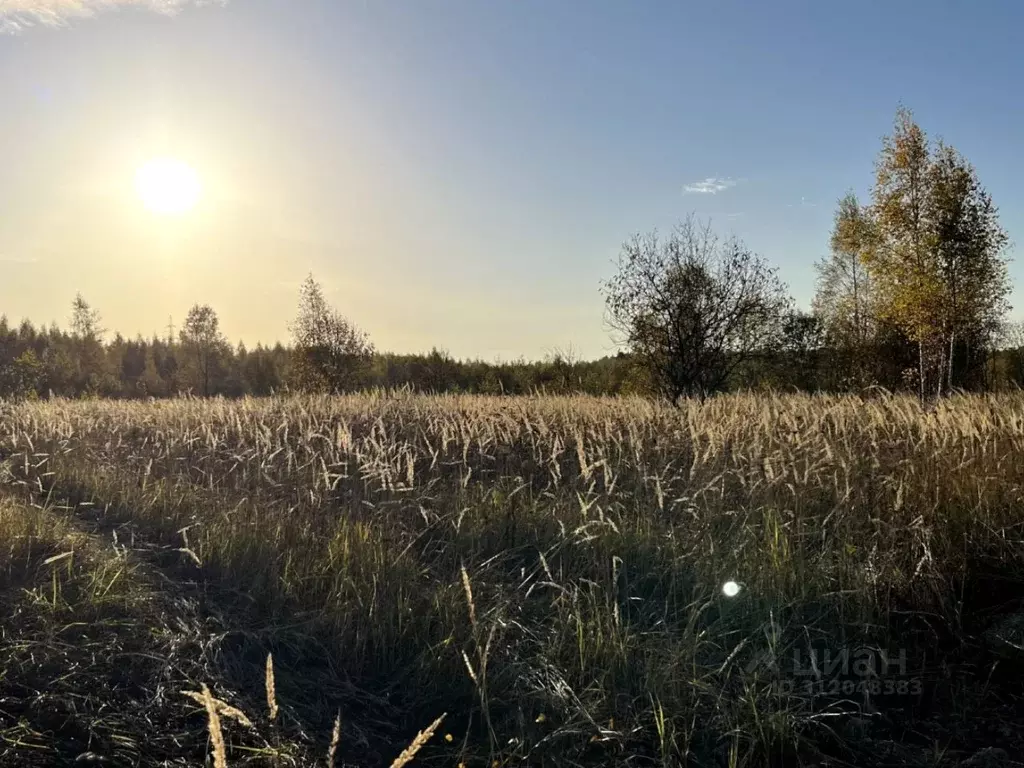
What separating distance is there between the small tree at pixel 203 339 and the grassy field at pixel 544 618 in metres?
34.7

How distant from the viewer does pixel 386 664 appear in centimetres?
354

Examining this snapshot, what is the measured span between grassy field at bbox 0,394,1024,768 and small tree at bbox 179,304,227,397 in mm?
34684

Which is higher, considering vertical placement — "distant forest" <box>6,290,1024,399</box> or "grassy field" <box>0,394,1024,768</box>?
"distant forest" <box>6,290,1024,399</box>

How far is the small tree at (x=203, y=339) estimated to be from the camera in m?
38.4

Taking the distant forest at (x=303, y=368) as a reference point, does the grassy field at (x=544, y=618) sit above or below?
below

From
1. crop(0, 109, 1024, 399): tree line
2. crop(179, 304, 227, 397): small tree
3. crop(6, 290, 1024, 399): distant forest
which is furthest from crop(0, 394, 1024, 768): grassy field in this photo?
crop(179, 304, 227, 397): small tree

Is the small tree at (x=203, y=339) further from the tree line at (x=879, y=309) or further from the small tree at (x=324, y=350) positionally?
the tree line at (x=879, y=309)

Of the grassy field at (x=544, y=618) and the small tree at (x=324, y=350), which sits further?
the small tree at (x=324, y=350)

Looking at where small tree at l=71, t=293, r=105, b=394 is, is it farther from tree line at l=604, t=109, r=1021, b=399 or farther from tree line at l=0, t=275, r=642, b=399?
tree line at l=604, t=109, r=1021, b=399

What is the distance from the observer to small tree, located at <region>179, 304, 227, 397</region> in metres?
38.4

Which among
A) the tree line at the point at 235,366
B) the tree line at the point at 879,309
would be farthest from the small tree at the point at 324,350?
the tree line at the point at 879,309

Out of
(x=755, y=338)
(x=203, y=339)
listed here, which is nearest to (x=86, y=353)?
(x=203, y=339)

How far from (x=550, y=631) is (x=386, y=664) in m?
0.81

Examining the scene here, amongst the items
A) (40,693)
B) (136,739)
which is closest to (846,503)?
(136,739)
